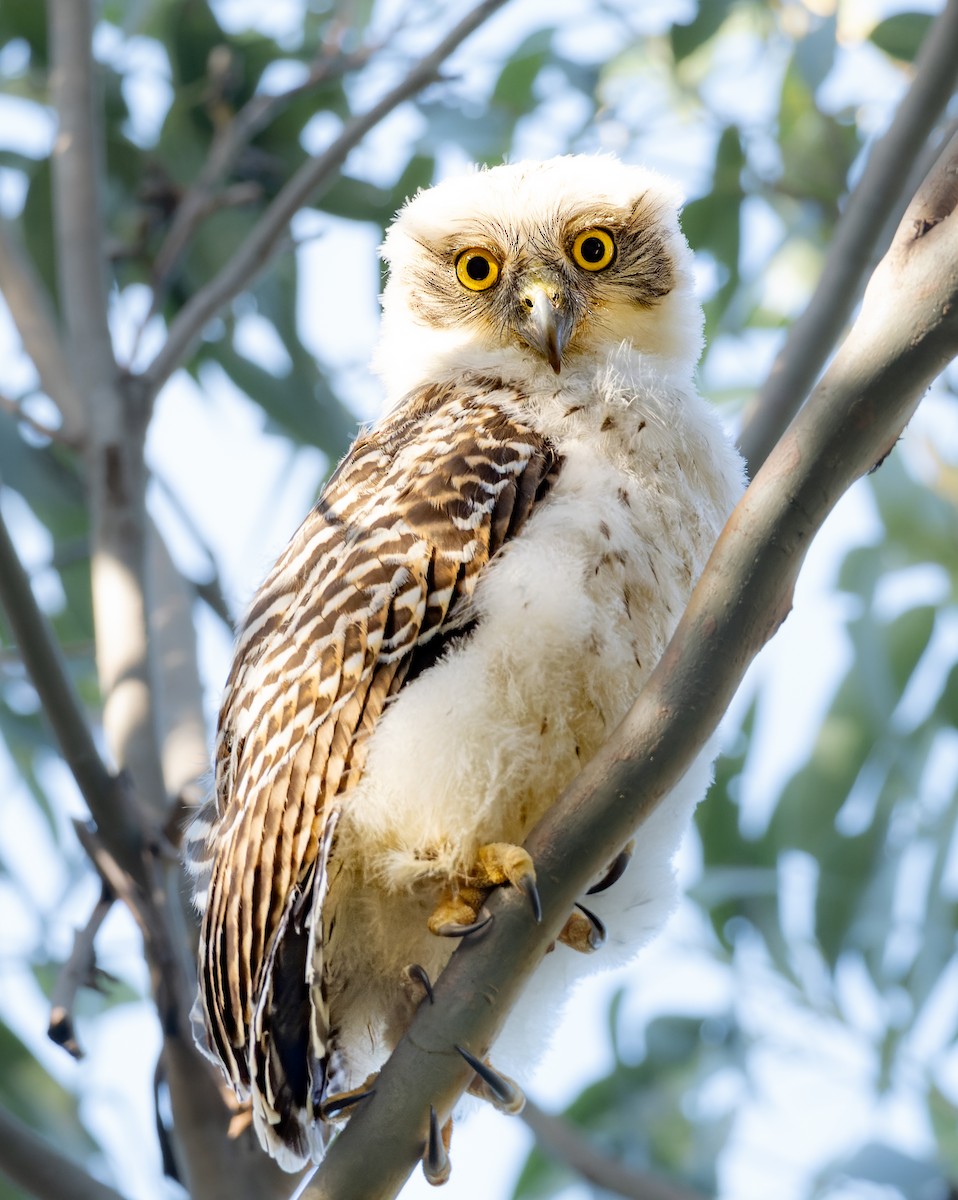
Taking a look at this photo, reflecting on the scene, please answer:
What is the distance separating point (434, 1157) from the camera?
6.14 feet

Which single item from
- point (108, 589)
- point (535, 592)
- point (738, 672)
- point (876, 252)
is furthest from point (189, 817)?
point (876, 252)

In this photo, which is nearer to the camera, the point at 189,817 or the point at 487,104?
the point at 189,817

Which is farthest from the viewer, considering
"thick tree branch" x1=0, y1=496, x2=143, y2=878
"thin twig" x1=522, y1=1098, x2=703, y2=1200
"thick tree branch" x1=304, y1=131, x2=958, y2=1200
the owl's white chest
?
"thin twig" x1=522, y1=1098, x2=703, y2=1200

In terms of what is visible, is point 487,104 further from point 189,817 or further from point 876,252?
point 189,817

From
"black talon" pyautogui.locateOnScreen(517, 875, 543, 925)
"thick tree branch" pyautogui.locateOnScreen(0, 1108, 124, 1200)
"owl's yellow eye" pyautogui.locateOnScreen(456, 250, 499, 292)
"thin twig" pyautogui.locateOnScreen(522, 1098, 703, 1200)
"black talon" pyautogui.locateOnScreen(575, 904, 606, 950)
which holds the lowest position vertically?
"thin twig" pyautogui.locateOnScreen(522, 1098, 703, 1200)

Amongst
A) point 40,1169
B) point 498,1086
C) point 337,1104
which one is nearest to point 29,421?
point 40,1169

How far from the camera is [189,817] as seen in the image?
108 inches

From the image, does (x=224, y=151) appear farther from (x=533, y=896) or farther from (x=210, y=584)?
(x=533, y=896)

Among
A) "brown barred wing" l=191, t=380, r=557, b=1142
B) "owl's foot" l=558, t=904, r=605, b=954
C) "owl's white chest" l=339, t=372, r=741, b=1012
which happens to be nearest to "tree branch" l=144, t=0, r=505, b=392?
"brown barred wing" l=191, t=380, r=557, b=1142

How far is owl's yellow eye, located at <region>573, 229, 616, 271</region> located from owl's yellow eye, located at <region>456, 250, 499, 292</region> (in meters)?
0.17

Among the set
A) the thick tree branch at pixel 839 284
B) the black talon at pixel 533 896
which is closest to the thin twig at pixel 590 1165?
the thick tree branch at pixel 839 284

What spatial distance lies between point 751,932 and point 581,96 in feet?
7.82

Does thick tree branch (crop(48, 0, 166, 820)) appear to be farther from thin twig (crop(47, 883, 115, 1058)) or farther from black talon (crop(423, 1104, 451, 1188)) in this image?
black talon (crop(423, 1104, 451, 1188))

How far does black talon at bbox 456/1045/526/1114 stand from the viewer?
1820mm
